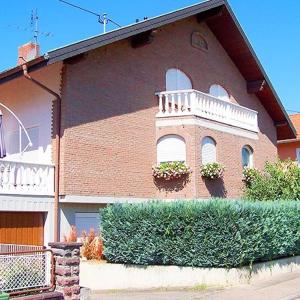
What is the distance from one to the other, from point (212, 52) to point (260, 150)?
4.75 m

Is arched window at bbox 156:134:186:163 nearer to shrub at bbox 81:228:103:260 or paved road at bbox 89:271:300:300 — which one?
shrub at bbox 81:228:103:260

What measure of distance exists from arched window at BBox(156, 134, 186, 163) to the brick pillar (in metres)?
9.01

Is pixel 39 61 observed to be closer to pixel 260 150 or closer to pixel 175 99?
pixel 175 99

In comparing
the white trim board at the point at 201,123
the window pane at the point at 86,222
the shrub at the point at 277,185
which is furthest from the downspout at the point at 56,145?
the shrub at the point at 277,185

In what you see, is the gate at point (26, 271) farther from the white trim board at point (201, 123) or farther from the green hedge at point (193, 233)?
the white trim board at point (201, 123)

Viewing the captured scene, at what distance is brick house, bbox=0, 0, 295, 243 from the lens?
590 inches

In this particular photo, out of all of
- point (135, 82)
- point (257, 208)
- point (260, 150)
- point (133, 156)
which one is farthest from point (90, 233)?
point (260, 150)

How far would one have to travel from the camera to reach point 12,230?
14250 mm

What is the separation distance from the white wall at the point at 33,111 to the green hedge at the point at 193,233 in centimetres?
333

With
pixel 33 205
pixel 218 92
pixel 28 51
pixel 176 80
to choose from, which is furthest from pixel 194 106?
pixel 28 51

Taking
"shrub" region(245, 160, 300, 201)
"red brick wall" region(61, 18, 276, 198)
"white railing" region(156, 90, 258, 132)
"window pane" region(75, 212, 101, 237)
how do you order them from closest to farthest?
"red brick wall" region(61, 18, 276, 198) < "window pane" region(75, 212, 101, 237) < "white railing" region(156, 90, 258, 132) < "shrub" region(245, 160, 300, 201)

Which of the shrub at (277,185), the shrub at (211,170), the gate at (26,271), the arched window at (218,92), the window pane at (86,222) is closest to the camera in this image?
the gate at (26,271)

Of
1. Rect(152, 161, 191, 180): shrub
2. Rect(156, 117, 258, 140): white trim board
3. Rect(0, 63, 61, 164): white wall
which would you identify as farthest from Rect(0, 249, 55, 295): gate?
Rect(156, 117, 258, 140): white trim board

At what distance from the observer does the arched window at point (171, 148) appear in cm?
1803
